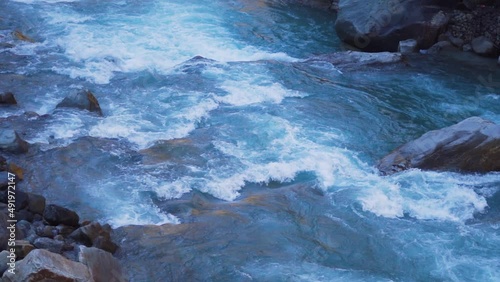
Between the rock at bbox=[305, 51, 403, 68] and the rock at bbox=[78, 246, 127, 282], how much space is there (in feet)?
25.3

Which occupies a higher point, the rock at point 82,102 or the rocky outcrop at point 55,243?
the rocky outcrop at point 55,243

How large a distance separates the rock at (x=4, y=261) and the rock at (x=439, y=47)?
10.4 m

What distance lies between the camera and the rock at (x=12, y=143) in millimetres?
7598

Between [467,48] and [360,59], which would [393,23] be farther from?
[467,48]

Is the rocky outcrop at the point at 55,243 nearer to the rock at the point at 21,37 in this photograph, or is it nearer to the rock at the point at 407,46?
the rock at the point at 21,37

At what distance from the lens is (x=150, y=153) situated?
8.04 m

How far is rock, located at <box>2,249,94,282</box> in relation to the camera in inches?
174

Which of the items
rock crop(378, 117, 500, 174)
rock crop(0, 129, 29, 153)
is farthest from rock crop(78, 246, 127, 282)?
rock crop(378, 117, 500, 174)

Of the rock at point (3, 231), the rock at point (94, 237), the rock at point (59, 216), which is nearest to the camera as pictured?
the rock at point (3, 231)

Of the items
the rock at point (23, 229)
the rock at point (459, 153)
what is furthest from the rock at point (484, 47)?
the rock at point (23, 229)

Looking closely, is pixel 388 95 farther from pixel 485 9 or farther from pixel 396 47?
pixel 485 9

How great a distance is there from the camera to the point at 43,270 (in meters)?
4.44

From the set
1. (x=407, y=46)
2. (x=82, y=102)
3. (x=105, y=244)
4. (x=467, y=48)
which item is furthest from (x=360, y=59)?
(x=105, y=244)

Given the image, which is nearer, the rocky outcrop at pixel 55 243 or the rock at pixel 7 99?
the rocky outcrop at pixel 55 243
